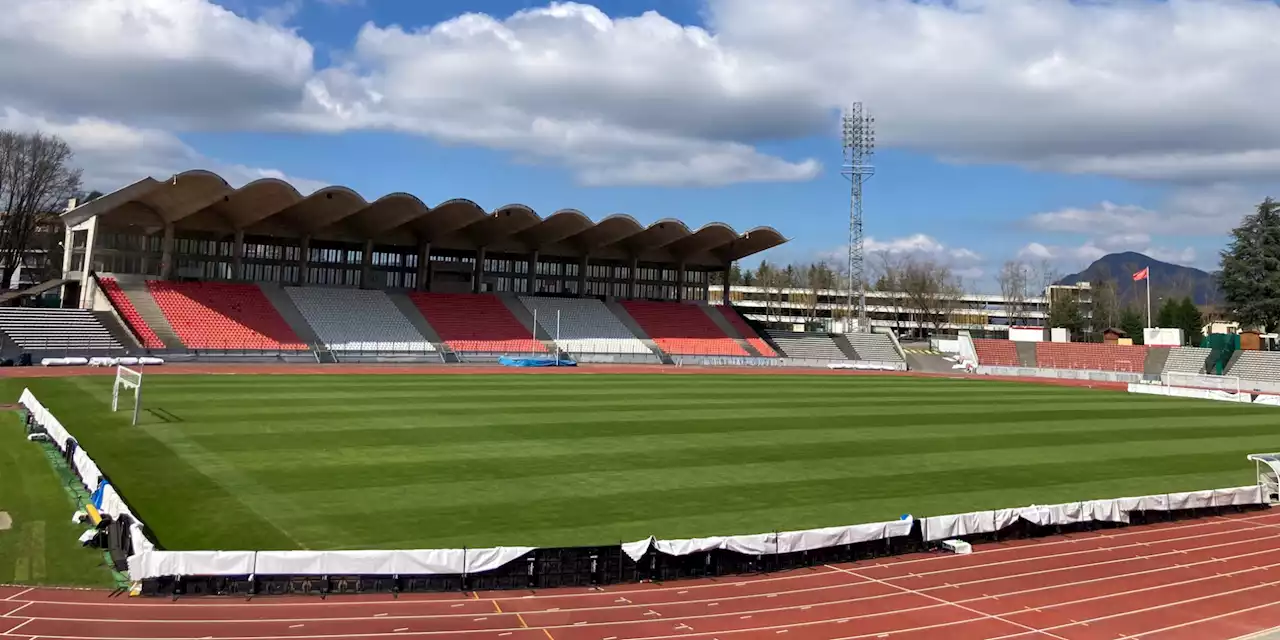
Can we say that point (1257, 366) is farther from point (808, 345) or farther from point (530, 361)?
point (530, 361)

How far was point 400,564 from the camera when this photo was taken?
13.7 meters

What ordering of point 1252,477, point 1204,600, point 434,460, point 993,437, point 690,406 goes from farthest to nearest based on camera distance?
point 690,406 → point 993,437 → point 1252,477 → point 434,460 → point 1204,600

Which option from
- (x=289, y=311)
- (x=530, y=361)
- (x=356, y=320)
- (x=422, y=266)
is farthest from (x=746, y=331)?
(x=289, y=311)

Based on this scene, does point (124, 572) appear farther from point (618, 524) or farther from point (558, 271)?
point (558, 271)

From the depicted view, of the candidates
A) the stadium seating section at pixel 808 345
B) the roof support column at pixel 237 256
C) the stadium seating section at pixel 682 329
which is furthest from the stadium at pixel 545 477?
the stadium seating section at pixel 808 345

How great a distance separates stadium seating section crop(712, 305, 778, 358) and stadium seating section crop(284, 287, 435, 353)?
30.7m

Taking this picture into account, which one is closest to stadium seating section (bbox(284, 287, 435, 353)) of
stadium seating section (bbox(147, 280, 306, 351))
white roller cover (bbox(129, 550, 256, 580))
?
stadium seating section (bbox(147, 280, 306, 351))

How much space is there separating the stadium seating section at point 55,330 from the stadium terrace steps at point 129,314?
1.39 m

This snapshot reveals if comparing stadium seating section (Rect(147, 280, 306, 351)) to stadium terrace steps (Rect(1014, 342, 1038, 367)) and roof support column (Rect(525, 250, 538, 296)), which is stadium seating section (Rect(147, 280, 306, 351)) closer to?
roof support column (Rect(525, 250, 538, 296))

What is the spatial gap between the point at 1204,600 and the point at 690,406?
77.2 ft

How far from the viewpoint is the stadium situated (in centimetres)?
1344

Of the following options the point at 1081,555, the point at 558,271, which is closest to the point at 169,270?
the point at 558,271

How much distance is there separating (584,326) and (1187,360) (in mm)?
49920

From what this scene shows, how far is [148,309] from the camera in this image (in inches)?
2188
